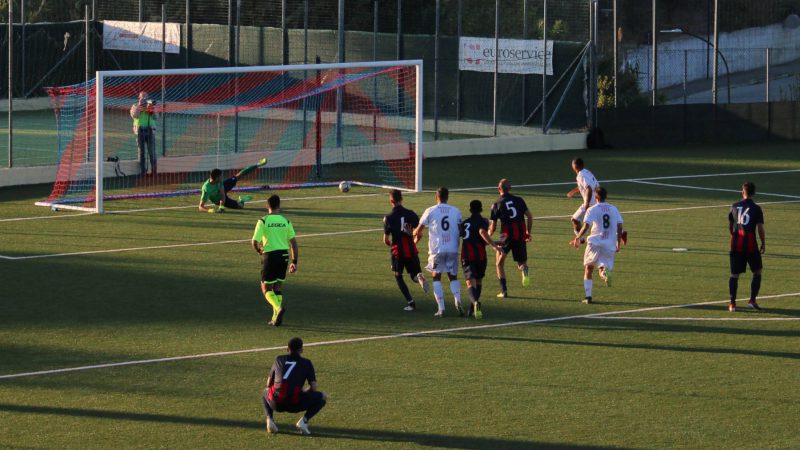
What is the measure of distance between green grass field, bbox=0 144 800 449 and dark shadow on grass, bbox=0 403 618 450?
1.2 inches

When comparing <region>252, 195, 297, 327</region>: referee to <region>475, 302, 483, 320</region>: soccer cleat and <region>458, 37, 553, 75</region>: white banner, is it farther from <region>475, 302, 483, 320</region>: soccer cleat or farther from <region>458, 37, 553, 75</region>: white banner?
<region>458, 37, 553, 75</region>: white banner

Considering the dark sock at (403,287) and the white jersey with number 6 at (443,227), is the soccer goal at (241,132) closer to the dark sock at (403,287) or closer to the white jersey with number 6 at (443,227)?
the dark sock at (403,287)

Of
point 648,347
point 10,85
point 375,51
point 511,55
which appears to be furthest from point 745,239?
point 375,51

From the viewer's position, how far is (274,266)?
1670 centimetres

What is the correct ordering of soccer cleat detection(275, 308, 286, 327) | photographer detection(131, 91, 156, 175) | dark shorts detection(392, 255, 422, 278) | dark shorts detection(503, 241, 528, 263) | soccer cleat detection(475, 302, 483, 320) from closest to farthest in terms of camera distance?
soccer cleat detection(275, 308, 286, 327), soccer cleat detection(475, 302, 483, 320), dark shorts detection(392, 255, 422, 278), dark shorts detection(503, 241, 528, 263), photographer detection(131, 91, 156, 175)

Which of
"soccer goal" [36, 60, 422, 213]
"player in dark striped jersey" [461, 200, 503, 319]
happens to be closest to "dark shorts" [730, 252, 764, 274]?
"player in dark striped jersey" [461, 200, 503, 319]

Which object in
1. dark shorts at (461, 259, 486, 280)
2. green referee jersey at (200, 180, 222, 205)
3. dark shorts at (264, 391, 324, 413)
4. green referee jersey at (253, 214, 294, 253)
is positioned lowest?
dark shorts at (264, 391, 324, 413)

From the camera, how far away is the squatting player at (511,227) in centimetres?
1905

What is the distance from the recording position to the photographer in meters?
31.2

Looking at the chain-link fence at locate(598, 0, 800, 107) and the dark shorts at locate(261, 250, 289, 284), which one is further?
the chain-link fence at locate(598, 0, 800, 107)

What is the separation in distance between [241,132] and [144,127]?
7.47 meters

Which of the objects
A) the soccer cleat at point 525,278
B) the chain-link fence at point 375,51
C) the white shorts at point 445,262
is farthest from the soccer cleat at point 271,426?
the chain-link fence at point 375,51

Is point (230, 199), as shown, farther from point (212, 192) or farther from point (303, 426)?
point (303, 426)

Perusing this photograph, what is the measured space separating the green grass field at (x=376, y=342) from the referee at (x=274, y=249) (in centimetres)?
49
